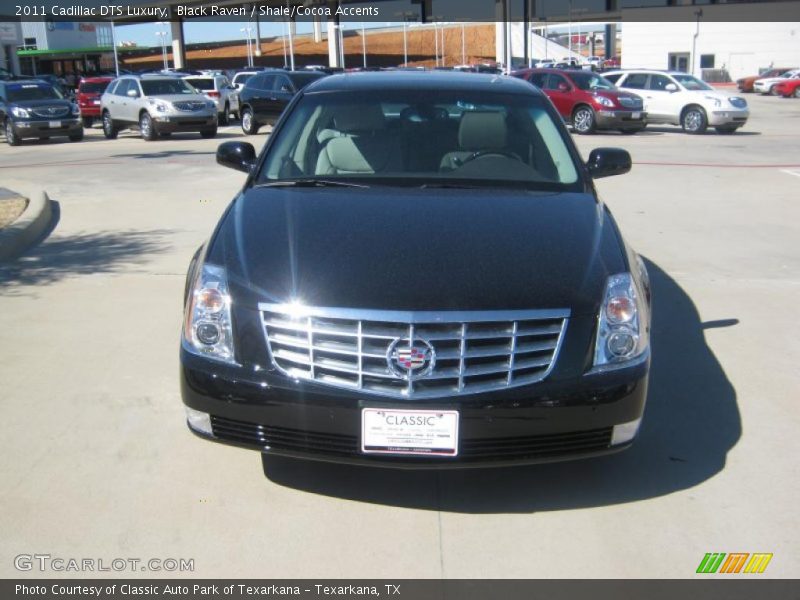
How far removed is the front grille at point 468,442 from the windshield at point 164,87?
20677 millimetres

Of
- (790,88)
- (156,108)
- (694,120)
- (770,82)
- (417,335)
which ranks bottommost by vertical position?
(790,88)

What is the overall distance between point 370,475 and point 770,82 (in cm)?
5058

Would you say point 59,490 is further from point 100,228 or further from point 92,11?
point 92,11

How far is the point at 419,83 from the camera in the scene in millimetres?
5520

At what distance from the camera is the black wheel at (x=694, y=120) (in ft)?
77.4

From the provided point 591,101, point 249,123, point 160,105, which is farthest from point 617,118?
point 160,105

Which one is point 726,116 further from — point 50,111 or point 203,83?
point 50,111

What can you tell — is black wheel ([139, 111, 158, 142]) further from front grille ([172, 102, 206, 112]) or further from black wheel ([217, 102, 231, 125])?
black wheel ([217, 102, 231, 125])

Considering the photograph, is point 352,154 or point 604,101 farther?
point 604,101

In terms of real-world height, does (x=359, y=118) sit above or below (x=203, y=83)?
above

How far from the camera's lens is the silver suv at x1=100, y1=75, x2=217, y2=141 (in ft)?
72.2
